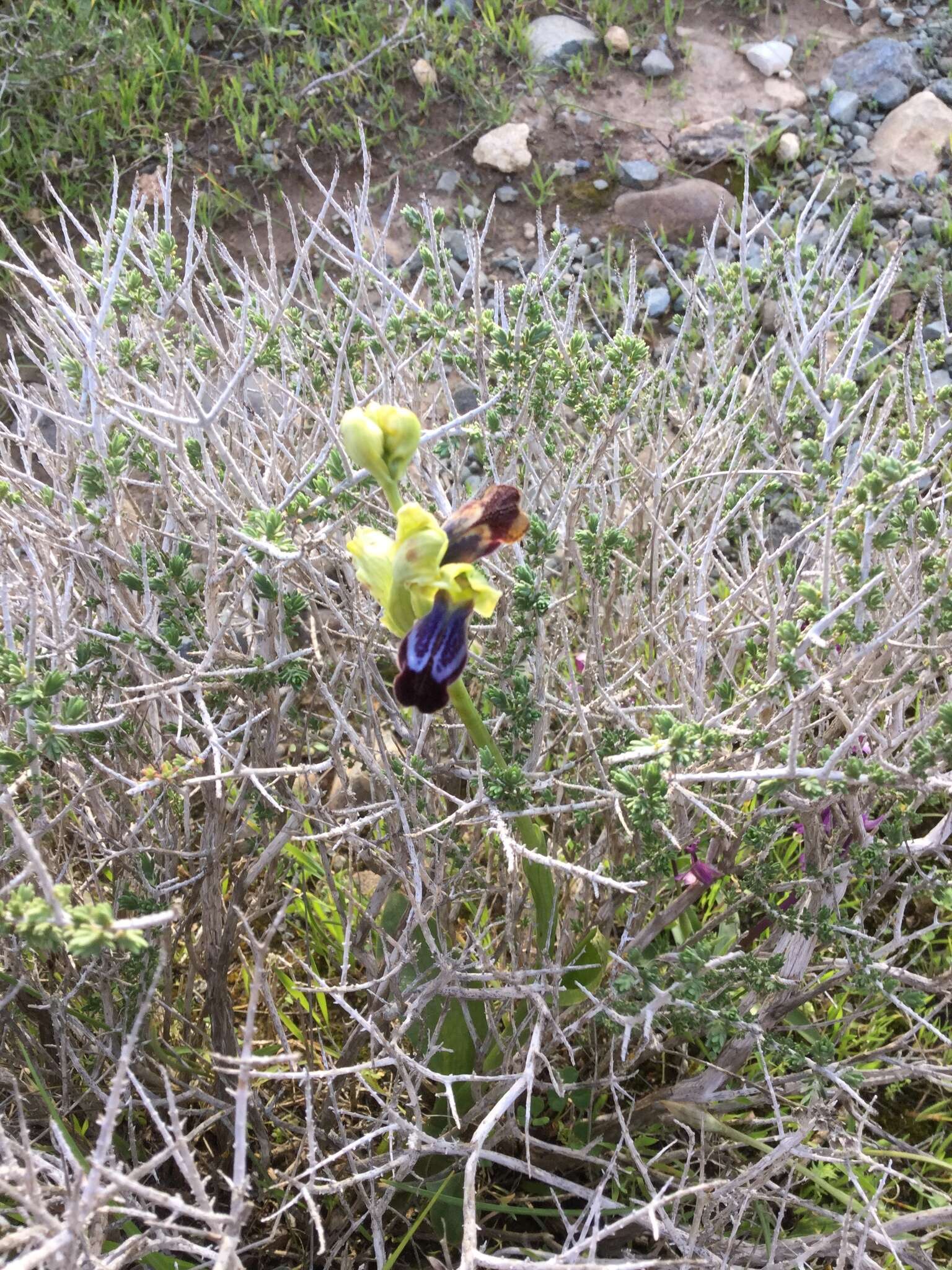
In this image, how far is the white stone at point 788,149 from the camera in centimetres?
405

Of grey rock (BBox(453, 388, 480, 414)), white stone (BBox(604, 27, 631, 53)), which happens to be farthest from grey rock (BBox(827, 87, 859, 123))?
grey rock (BBox(453, 388, 480, 414))

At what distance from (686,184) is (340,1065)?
3.30 metres

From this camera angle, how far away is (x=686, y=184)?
4004 millimetres

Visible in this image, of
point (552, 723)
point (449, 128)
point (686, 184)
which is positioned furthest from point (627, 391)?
point (449, 128)

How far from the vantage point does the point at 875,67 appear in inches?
169

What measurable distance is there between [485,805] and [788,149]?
3.32m

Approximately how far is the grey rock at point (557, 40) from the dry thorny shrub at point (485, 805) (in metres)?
2.54

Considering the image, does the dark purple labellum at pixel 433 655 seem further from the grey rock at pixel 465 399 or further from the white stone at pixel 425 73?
the white stone at pixel 425 73

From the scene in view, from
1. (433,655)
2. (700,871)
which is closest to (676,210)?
(700,871)

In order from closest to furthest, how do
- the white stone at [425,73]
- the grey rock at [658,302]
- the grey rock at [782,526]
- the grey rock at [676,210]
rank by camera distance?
the grey rock at [782,526] → the grey rock at [658,302] → the grey rock at [676,210] → the white stone at [425,73]

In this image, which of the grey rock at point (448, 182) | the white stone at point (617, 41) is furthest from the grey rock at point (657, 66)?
the grey rock at point (448, 182)

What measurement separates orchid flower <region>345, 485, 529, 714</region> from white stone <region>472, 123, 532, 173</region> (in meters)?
3.23

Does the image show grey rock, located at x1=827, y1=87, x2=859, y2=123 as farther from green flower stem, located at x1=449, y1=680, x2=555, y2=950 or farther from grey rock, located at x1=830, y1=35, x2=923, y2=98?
green flower stem, located at x1=449, y1=680, x2=555, y2=950

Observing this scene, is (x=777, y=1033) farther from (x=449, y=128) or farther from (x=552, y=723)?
(x=449, y=128)
